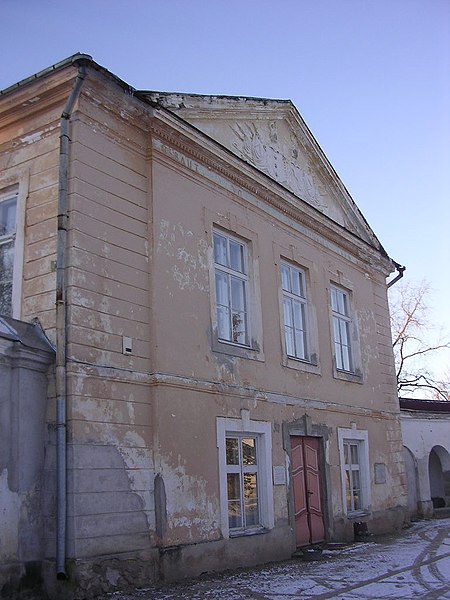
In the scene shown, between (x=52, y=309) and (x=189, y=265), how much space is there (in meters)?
2.36

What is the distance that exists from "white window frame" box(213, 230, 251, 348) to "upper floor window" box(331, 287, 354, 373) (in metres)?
3.13

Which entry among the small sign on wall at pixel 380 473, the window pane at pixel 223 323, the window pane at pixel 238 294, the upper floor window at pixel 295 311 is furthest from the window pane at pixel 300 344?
the small sign on wall at pixel 380 473

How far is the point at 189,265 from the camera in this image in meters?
9.80

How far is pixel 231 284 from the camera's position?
1088 cm

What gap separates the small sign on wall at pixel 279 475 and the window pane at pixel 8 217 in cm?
517

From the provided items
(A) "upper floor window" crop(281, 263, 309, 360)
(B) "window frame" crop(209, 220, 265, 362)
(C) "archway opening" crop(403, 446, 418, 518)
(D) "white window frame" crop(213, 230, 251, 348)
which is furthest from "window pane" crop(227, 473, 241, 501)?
(C) "archway opening" crop(403, 446, 418, 518)

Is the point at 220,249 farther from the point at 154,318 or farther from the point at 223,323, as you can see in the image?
the point at 154,318

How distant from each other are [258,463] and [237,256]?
10.4 feet

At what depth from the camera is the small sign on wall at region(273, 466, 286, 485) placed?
1074 centimetres

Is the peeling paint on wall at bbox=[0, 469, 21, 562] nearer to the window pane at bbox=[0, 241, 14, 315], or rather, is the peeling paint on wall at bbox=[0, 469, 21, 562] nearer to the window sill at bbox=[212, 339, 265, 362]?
the window pane at bbox=[0, 241, 14, 315]

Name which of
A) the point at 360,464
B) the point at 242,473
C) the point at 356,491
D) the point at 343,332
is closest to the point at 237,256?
the point at 242,473

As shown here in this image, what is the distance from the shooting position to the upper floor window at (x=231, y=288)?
10539 mm

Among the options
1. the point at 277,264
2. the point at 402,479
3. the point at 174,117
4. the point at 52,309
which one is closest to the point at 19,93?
the point at 174,117

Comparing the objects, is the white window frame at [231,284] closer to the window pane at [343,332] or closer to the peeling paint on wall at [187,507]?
the peeling paint on wall at [187,507]
